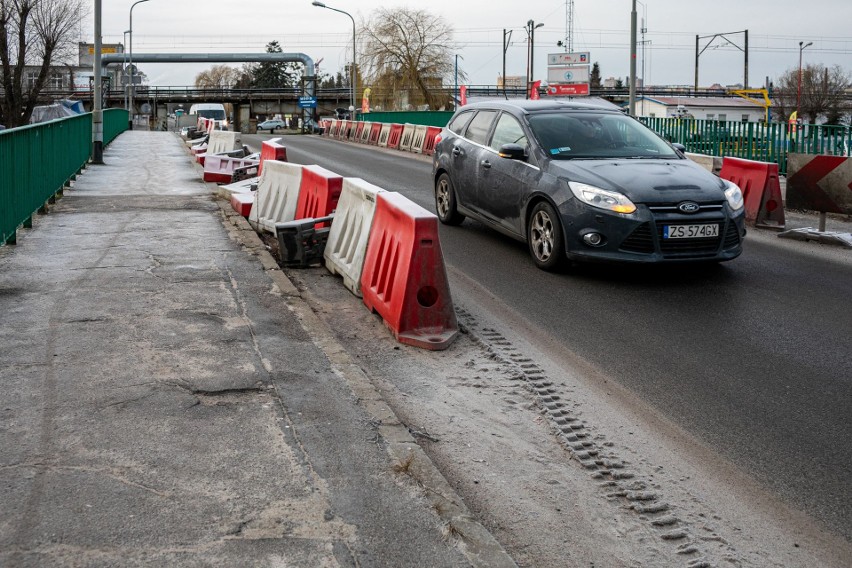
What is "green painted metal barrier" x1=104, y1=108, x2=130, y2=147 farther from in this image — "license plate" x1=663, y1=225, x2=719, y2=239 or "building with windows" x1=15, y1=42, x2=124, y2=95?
"license plate" x1=663, y1=225, x2=719, y2=239

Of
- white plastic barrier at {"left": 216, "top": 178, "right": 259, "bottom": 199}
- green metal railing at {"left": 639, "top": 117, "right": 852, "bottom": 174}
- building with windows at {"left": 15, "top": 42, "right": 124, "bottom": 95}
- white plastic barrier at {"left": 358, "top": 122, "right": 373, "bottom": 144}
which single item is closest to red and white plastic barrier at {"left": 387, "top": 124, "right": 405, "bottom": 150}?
white plastic barrier at {"left": 358, "top": 122, "right": 373, "bottom": 144}

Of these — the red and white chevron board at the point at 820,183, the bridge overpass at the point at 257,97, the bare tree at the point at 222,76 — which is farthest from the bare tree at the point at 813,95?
the bare tree at the point at 222,76

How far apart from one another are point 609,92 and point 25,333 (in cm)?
10698

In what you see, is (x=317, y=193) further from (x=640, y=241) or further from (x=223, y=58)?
(x=223, y=58)

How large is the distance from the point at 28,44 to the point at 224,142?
Answer: 41.7 m

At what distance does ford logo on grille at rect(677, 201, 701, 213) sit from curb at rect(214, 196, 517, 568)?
329cm

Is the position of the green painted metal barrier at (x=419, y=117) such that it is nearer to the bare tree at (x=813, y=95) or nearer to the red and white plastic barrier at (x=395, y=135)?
the red and white plastic barrier at (x=395, y=135)

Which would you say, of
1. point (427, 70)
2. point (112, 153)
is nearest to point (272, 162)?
point (112, 153)

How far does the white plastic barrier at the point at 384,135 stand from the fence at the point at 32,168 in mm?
20278

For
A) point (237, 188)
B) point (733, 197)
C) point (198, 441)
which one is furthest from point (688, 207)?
point (237, 188)

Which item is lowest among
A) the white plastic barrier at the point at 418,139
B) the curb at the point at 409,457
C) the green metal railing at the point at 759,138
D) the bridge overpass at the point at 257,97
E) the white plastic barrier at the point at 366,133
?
the curb at the point at 409,457

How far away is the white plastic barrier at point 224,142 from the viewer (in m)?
24.9

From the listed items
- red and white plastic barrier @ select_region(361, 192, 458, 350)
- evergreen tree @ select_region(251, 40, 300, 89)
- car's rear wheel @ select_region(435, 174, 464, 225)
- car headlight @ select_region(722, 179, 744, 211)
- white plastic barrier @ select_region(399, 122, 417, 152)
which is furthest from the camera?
evergreen tree @ select_region(251, 40, 300, 89)

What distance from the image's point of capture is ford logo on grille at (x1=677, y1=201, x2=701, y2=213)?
345 inches
